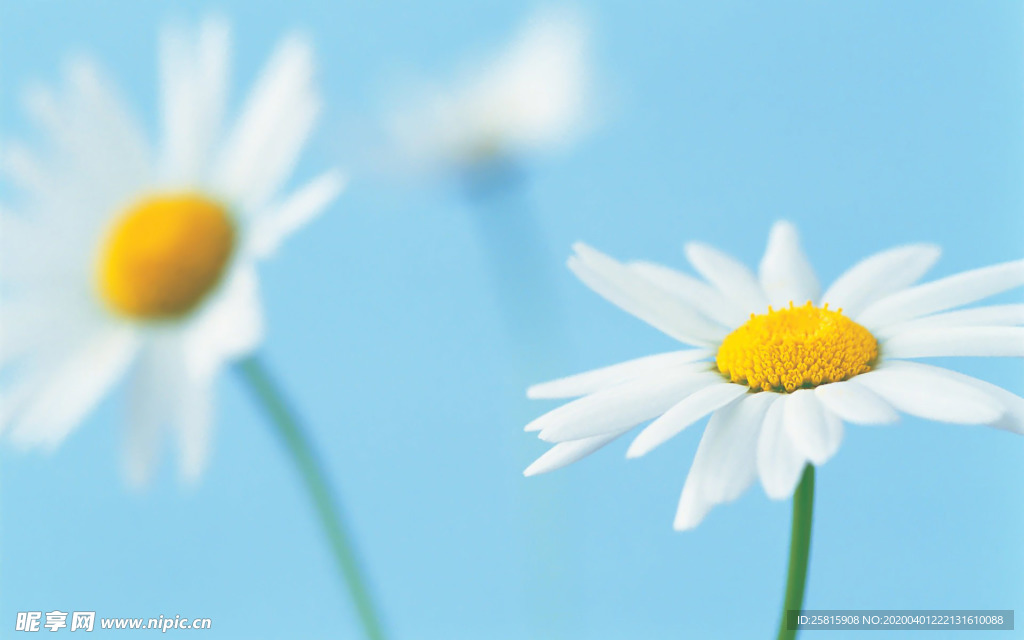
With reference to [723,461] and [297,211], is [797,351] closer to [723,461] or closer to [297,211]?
[723,461]

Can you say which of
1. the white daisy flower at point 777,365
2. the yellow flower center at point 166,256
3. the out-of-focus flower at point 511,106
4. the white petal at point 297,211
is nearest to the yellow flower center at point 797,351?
the white daisy flower at point 777,365

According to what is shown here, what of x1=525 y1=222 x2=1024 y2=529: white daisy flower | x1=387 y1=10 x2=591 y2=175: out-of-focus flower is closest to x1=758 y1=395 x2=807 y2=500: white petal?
x1=525 y1=222 x2=1024 y2=529: white daisy flower

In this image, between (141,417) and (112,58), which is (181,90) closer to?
(141,417)

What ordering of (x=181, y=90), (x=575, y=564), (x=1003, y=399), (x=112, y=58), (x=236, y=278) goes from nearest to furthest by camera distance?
1. (x=1003, y=399)
2. (x=236, y=278)
3. (x=181, y=90)
4. (x=575, y=564)
5. (x=112, y=58)

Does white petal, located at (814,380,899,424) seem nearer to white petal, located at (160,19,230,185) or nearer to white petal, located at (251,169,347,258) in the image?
white petal, located at (251,169,347,258)

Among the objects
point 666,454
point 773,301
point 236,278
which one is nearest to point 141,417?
point 236,278

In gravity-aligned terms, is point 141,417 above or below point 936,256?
above
